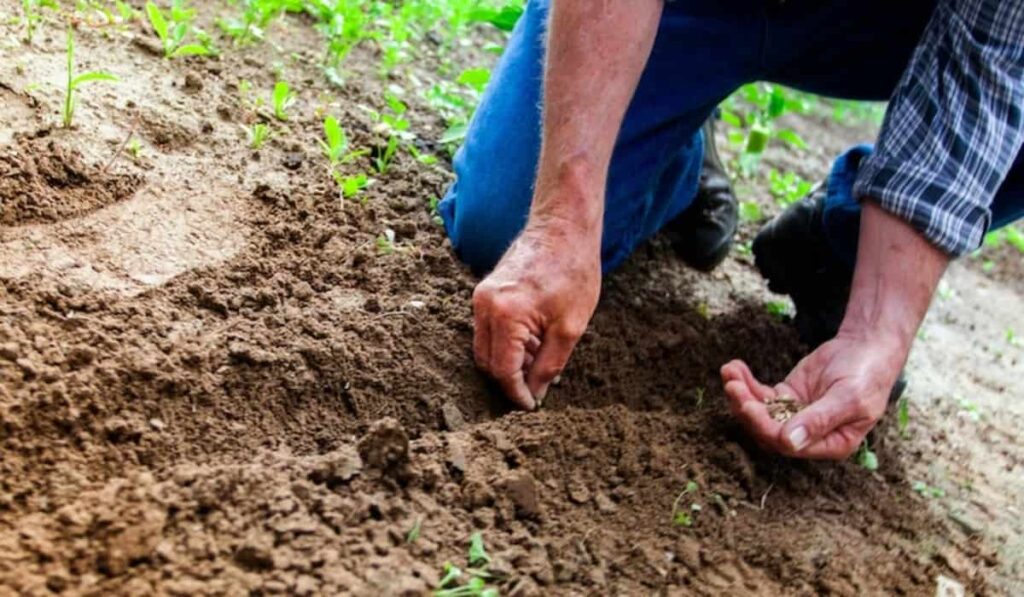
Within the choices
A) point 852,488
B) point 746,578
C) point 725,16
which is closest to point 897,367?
point 852,488

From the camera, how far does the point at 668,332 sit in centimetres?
218

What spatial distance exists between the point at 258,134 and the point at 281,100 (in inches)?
6.3

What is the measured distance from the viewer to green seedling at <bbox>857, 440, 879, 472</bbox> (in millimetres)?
1966

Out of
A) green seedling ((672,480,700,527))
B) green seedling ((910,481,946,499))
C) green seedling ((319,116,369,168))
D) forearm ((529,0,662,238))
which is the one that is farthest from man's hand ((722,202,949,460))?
green seedling ((319,116,369,168))

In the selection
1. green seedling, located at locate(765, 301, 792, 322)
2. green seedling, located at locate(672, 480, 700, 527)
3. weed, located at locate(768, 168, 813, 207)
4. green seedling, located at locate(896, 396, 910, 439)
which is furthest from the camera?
weed, located at locate(768, 168, 813, 207)

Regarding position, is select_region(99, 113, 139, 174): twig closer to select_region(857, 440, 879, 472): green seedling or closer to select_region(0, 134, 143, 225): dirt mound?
select_region(0, 134, 143, 225): dirt mound

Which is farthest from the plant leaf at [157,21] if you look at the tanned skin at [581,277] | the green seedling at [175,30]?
the tanned skin at [581,277]

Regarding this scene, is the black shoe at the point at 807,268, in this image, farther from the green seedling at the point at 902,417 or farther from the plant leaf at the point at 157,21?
the plant leaf at the point at 157,21

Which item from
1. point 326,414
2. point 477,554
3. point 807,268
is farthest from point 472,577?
point 807,268

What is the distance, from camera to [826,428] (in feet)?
5.67

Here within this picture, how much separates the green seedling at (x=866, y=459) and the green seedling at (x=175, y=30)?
1628mm

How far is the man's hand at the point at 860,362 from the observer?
67.9 inches

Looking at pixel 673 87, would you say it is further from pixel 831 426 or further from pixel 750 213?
pixel 750 213

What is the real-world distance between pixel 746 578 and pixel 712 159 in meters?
1.36
